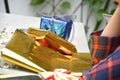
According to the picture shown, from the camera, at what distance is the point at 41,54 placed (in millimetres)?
961

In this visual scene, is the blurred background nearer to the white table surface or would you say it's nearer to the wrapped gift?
the white table surface

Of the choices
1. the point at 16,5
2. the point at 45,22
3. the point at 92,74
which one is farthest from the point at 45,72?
the point at 16,5

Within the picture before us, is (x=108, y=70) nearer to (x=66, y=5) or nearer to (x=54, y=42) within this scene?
(x=54, y=42)

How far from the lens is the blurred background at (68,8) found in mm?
2363

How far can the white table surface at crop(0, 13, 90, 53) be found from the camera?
1.24 meters

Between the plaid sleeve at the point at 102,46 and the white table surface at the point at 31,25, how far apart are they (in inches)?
6.6

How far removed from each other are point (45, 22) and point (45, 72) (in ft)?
1.27

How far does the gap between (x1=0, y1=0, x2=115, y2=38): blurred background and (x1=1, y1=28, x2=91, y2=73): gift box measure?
4.41 feet

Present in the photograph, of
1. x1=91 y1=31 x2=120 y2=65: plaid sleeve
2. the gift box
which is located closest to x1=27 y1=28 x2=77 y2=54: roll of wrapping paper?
the gift box

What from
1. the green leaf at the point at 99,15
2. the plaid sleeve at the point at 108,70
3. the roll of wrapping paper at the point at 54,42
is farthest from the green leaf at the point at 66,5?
the plaid sleeve at the point at 108,70

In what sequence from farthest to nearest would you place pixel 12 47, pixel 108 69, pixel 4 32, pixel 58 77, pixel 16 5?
pixel 16 5 < pixel 4 32 < pixel 12 47 < pixel 58 77 < pixel 108 69

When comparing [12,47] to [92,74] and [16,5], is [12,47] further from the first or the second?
[16,5]

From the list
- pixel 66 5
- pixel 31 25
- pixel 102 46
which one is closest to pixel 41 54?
pixel 102 46

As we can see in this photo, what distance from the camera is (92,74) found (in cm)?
76
